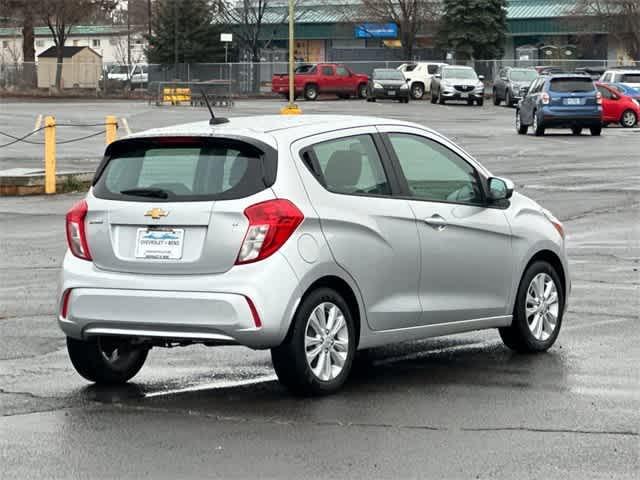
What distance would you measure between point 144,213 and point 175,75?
7629cm

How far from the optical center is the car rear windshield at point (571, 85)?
39.6 m

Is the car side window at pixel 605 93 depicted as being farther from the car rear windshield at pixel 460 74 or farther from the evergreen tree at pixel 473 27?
the evergreen tree at pixel 473 27

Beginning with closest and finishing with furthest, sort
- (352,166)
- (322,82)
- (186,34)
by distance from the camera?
(352,166) < (322,82) < (186,34)

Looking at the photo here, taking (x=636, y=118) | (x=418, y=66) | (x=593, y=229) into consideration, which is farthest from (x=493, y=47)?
(x=593, y=229)

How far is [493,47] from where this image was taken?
3425 inches

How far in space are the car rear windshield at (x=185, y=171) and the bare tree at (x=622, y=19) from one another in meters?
81.1

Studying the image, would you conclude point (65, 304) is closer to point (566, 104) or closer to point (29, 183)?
point (29, 183)

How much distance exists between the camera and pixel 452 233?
31.0 ft

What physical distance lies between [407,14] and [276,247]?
273 ft

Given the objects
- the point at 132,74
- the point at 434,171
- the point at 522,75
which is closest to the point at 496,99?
the point at 522,75

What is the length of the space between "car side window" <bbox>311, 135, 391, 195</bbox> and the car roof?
98 mm

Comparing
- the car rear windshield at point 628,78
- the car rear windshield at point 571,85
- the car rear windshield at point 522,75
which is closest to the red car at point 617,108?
the car rear windshield at point 571,85

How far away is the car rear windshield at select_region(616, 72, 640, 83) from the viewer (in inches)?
2144

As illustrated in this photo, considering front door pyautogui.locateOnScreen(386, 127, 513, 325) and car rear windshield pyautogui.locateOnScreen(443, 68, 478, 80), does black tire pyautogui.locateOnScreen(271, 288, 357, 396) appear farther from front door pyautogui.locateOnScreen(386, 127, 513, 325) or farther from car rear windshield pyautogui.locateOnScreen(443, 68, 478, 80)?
car rear windshield pyautogui.locateOnScreen(443, 68, 478, 80)
